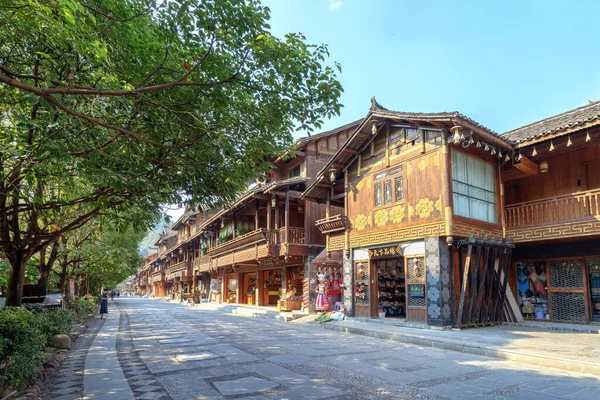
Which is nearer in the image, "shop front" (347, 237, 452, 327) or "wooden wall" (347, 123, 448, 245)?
"shop front" (347, 237, 452, 327)

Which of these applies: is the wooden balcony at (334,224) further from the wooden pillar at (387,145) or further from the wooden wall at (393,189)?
the wooden pillar at (387,145)

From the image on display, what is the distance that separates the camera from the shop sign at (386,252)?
14.4 m

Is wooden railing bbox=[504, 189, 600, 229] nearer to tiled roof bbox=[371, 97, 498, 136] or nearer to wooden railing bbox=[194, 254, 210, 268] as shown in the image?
tiled roof bbox=[371, 97, 498, 136]

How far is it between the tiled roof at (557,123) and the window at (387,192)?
175 inches

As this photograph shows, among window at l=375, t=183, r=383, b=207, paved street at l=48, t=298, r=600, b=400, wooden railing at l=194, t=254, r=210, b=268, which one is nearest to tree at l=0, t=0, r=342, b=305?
paved street at l=48, t=298, r=600, b=400

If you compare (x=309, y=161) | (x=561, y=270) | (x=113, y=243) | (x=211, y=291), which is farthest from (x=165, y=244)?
(x=561, y=270)

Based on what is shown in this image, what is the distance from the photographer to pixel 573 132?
11836 millimetres

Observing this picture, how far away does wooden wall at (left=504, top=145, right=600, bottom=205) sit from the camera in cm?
1308

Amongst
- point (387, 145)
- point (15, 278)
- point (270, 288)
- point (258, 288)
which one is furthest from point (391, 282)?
point (15, 278)

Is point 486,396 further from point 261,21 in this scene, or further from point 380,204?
point 380,204

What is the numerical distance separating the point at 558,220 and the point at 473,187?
8.73 feet

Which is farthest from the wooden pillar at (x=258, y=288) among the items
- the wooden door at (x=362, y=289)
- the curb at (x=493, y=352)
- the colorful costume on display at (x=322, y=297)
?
the curb at (x=493, y=352)

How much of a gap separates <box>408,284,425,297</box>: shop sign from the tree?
26.6 ft

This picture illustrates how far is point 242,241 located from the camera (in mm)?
25422
